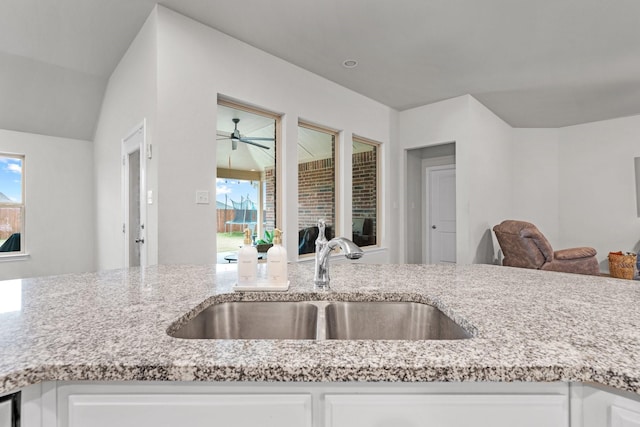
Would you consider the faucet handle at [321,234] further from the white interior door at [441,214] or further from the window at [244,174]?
the white interior door at [441,214]

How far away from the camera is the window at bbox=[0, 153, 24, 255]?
421 centimetres

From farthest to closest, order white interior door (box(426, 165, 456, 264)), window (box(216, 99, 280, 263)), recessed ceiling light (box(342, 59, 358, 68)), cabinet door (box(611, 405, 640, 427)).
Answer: white interior door (box(426, 165, 456, 264)), recessed ceiling light (box(342, 59, 358, 68)), window (box(216, 99, 280, 263)), cabinet door (box(611, 405, 640, 427))

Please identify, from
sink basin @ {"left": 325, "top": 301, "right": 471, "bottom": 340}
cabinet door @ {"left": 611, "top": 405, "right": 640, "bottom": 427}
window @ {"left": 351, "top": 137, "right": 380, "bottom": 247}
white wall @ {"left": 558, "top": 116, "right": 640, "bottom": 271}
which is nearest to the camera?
cabinet door @ {"left": 611, "top": 405, "right": 640, "bottom": 427}

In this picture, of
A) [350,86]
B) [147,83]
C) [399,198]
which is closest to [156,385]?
[147,83]

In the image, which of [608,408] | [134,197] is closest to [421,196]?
[134,197]

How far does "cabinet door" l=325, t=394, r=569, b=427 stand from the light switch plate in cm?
250

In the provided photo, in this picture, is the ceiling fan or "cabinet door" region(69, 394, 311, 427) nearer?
"cabinet door" region(69, 394, 311, 427)

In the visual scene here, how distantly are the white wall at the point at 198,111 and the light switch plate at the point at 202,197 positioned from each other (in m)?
0.04

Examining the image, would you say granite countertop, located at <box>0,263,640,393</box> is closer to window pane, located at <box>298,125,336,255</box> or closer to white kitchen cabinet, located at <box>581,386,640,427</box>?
white kitchen cabinet, located at <box>581,386,640,427</box>

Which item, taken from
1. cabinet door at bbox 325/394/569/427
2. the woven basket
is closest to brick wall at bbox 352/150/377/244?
the woven basket

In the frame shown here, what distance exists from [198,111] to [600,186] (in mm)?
6522

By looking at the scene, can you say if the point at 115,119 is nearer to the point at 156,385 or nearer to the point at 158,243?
the point at 158,243

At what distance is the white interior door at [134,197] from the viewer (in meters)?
2.82

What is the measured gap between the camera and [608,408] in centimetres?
58
